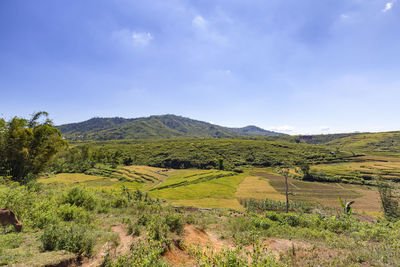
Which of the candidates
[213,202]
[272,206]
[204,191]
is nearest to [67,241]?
[213,202]

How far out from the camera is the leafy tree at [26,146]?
15703 millimetres

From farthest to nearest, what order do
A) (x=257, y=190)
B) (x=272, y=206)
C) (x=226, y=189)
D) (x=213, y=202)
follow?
(x=226, y=189) → (x=257, y=190) → (x=213, y=202) → (x=272, y=206)

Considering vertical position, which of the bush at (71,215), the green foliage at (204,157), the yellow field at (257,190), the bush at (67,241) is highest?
the bush at (67,241)

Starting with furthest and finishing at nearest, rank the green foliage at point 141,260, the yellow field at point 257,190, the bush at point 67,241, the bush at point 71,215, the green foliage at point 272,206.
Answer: the yellow field at point 257,190 < the green foliage at point 272,206 < the bush at point 71,215 < the bush at point 67,241 < the green foliage at point 141,260

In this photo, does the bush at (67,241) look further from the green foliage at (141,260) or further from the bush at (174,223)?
the bush at (174,223)

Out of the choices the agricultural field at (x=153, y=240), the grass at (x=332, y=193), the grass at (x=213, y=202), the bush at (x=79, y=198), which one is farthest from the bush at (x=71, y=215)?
the grass at (x=332, y=193)

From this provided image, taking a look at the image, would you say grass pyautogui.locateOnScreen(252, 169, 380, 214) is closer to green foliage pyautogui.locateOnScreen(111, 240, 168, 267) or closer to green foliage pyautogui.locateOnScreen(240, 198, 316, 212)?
green foliage pyautogui.locateOnScreen(240, 198, 316, 212)

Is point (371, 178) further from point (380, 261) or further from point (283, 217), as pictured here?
point (380, 261)

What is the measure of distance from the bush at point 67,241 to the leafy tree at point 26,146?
471 inches

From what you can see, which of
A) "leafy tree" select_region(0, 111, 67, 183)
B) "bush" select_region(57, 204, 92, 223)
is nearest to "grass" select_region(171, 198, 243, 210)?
"leafy tree" select_region(0, 111, 67, 183)

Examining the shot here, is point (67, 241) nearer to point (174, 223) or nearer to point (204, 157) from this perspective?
point (174, 223)

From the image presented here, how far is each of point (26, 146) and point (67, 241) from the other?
15553 millimetres

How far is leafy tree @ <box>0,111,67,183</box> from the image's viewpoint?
15703mm

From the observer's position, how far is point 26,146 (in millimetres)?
16484
